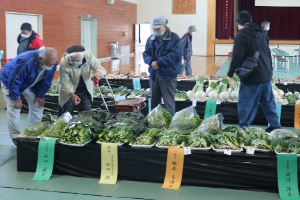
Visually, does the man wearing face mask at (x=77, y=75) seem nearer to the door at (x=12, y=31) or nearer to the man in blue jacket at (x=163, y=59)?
the man in blue jacket at (x=163, y=59)

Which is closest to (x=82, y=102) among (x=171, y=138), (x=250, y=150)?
(x=171, y=138)

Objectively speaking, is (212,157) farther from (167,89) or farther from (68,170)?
(167,89)

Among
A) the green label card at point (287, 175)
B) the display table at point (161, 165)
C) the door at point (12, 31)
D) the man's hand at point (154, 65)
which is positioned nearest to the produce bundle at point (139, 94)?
the man's hand at point (154, 65)

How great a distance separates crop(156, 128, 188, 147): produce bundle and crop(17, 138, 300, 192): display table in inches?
3.1

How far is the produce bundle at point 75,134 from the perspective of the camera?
3.02 m

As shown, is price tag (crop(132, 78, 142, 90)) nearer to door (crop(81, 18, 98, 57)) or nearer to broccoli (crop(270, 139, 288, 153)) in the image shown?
broccoli (crop(270, 139, 288, 153))

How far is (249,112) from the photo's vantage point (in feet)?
13.4

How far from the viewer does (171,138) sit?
296 centimetres

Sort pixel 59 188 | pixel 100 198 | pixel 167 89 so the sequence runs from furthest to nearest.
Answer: pixel 167 89
pixel 59 188
pixel 100 198

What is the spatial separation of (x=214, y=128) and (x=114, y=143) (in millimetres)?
893

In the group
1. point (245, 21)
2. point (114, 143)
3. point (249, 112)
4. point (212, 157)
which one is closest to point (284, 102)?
point (249, 112)

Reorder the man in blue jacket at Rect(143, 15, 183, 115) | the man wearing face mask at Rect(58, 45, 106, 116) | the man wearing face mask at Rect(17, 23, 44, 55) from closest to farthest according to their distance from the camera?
the man wearing face mask at Rect(58, 45, 106, 116) < the man in blue jacket at Rect(143, 15, 183, 115) < the man wearing face mask at Rect(17, 23, 44, 55)

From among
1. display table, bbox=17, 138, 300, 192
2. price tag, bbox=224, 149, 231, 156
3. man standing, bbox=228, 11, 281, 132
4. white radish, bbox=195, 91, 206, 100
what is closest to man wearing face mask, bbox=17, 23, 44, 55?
white radish, bbox=195, 91, 206, 100

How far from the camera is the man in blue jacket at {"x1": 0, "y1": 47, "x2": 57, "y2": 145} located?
3477 millimetres
